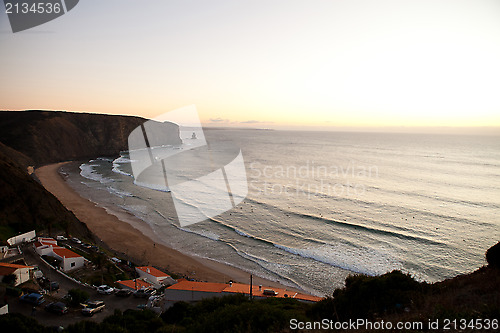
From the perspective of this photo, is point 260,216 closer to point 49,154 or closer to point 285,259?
point 285,259

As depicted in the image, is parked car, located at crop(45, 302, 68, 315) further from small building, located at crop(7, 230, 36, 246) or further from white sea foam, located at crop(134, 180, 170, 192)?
white sea foam, located at crop(134, 180, 170, 192)

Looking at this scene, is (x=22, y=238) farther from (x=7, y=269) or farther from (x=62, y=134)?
(x=62, y=134)

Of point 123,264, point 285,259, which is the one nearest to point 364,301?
point 285,259

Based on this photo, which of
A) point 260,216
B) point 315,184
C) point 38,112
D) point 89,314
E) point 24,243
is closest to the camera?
point 89,314

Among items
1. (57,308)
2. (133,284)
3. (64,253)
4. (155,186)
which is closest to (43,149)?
(155,186)

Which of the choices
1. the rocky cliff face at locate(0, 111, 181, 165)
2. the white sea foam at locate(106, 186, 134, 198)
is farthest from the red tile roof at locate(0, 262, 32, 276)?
the rocky cliff face at locate(0, 111, 181, 165)
